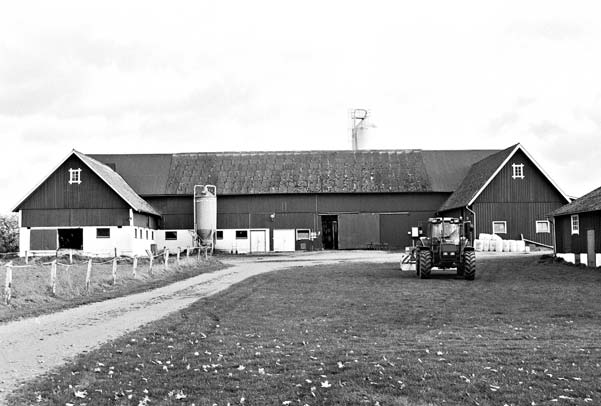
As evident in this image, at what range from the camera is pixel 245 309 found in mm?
18234

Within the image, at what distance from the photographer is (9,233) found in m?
62.2

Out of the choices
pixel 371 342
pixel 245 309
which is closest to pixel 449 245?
pixel 245 309

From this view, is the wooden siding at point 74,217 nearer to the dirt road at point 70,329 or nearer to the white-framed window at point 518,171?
the dirt road at point 70,329

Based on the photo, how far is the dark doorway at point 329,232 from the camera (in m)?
61.9

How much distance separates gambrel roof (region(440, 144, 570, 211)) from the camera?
54281mm

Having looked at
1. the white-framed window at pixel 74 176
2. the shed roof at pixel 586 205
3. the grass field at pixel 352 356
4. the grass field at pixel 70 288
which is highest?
the white-framed window at pixel 74 176

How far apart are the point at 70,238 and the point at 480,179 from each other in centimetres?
3274

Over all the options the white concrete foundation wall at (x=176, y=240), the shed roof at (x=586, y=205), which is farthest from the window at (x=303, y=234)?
the shed roof at (x=586, y=205)

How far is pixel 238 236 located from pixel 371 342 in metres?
49.2

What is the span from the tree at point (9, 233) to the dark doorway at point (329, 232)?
2638 centimetres

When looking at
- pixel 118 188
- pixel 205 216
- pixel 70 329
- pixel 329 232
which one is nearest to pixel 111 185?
pixel 118 188

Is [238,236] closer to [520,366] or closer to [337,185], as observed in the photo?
[337,185]

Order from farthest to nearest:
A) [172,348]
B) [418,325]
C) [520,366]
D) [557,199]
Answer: [557,199] < [418,325] < [172,348] < [520,366]

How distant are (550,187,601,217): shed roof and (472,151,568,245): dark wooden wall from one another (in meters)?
14.7
